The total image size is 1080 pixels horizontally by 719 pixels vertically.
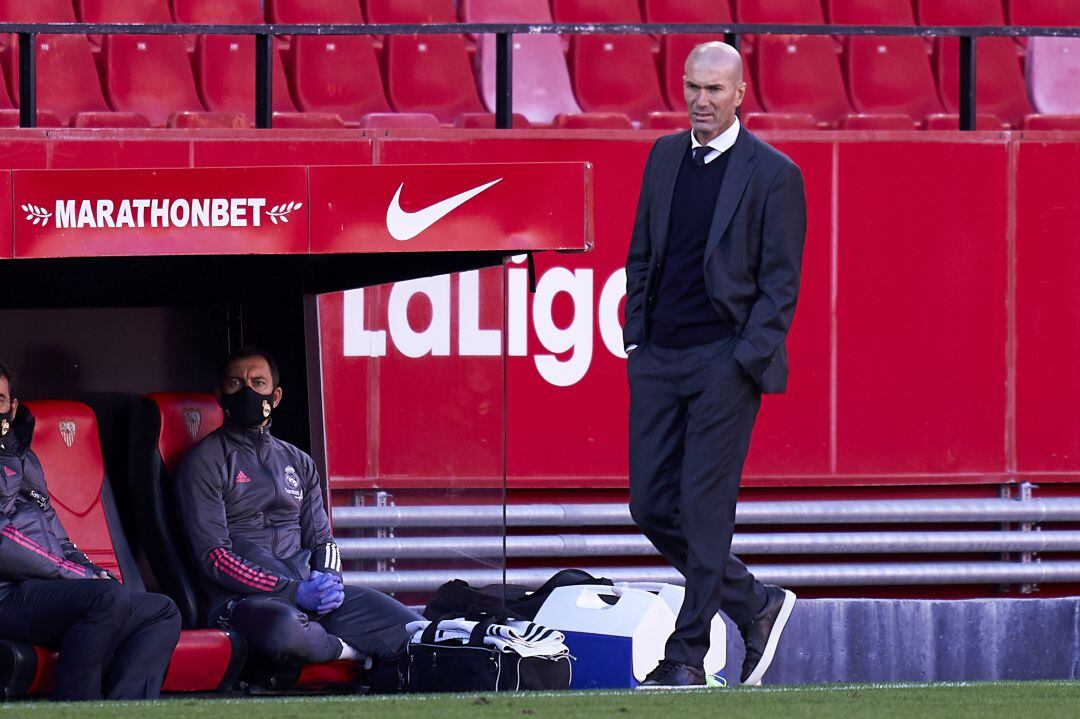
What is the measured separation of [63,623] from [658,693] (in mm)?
1931

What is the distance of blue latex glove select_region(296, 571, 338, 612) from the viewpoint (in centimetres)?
657

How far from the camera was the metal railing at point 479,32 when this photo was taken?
26.3 feet

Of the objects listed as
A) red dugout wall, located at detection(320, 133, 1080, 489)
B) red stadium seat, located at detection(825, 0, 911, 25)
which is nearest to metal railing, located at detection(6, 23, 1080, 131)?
red dugout wall, located at detection(320, 133, 1080, 489)

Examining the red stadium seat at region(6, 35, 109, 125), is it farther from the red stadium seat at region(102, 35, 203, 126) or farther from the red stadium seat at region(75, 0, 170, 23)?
the red stadium seat at region(75, 0, 170, 23)

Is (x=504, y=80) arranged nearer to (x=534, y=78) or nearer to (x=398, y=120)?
(x=398, y=120)

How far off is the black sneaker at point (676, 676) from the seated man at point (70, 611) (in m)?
1.61

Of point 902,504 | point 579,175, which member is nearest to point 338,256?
point 579,175

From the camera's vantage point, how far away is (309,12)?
1027 centimetres

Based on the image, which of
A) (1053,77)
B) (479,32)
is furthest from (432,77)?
(1053,77)

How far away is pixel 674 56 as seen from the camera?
34.4 feet

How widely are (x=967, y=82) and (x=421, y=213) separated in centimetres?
403

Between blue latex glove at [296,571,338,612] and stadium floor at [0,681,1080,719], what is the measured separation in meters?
1.46

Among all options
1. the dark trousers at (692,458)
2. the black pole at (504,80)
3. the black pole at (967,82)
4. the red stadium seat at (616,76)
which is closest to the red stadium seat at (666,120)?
the black pole at (504,80)

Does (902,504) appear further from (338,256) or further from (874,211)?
(338,256)
